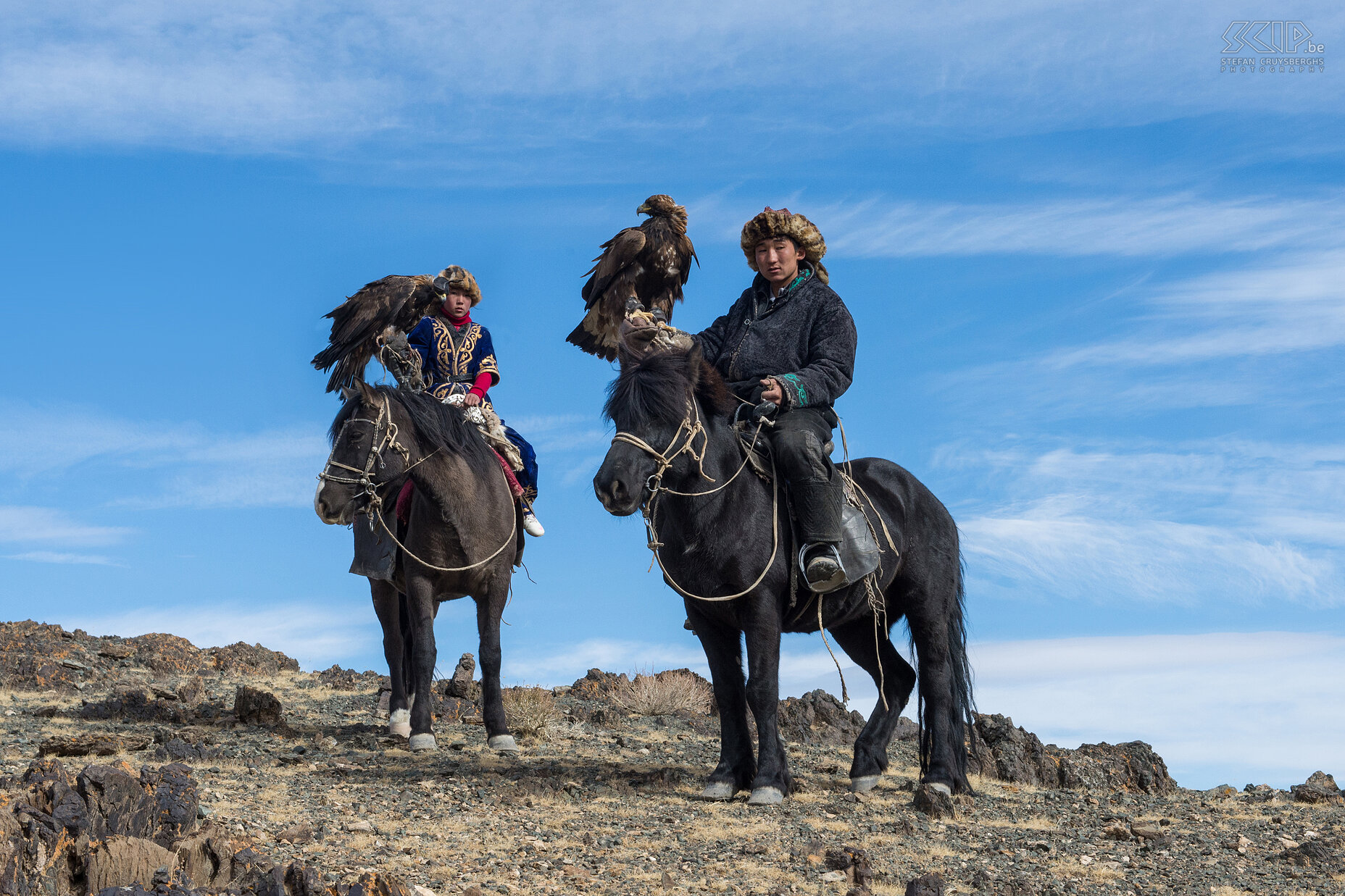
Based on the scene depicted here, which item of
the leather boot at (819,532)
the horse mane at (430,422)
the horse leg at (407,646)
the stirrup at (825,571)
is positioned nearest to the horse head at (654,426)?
the leather boot at (819,532)

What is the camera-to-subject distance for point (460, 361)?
11.2m

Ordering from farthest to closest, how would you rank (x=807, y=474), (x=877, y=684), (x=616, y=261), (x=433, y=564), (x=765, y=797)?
(x=616, y=261), (x=433, y=564), (x=877, y=684), (x=807, y=474), (x=765, y=797)

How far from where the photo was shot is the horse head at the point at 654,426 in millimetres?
7078

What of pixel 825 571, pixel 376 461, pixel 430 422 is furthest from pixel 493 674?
pixel 825 571

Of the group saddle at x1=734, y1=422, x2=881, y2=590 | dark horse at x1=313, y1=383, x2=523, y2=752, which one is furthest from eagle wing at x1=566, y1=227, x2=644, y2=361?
saddle at x1=734, y1=422, x2=881, y2=590

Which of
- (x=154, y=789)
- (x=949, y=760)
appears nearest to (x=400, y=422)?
(x=154, y=789)

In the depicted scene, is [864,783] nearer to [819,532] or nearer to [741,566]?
[819,532]

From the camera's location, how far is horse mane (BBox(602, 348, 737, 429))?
7.28 m

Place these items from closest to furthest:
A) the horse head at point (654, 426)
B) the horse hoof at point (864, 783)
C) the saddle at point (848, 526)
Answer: the horse head at point (654, 426), the saddle at point (848, 526), the horse hoof at point (864, 783)

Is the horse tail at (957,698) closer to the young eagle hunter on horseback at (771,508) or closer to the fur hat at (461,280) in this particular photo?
the young eagle hunter on horseback at (771,508)

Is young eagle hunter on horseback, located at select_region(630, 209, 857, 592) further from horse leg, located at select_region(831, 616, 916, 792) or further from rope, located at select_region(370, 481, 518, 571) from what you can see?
rope, located at select_region(370, 481, 518, 571)

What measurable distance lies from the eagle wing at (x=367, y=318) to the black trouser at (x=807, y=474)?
19.8ft

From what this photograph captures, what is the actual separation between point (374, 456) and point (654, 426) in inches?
124

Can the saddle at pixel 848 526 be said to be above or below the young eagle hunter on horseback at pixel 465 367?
below
